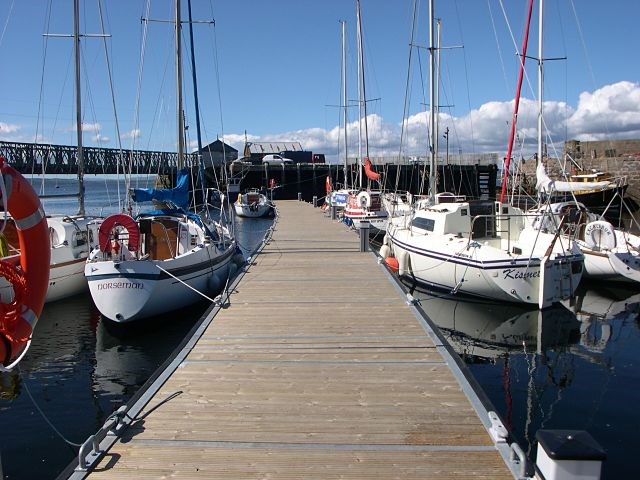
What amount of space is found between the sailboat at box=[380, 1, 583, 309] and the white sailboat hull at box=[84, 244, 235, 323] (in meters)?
6.34

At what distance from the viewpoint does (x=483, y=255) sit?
1288cm

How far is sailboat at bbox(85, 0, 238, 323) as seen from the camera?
11016 millimetres

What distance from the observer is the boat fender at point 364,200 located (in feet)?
86.0

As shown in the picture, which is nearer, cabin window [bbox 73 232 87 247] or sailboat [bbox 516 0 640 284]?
sailboat [bbox 516 0 640 284]

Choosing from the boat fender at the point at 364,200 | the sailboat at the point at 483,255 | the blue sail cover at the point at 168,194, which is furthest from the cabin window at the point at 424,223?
the boat fender at the point at 364,200

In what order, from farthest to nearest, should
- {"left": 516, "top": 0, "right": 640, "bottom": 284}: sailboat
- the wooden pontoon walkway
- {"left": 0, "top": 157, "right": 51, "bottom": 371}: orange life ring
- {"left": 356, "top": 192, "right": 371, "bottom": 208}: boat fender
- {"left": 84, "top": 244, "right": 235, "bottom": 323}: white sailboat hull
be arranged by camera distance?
1. {"left": 356, "top": 192, "right": 371, "bottom": 208}: boat fender
2. {"left": 516, "top": 0, "right": 640, "bottom": 284}: sailboat
3. {"left": 84, "top": 244, "right": 235, "bottom": 323}: white sailboat hull
4. the wooden pontoon walkway
5. {"left": 0, "top": 157, "right": 51, "bottom": 371}: orange life ring

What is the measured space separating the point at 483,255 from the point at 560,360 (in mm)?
Answer: 3482

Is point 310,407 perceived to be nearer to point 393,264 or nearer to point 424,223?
point 424,223

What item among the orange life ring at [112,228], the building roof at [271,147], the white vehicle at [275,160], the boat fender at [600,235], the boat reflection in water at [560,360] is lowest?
the boat reflection in water at [560,360]

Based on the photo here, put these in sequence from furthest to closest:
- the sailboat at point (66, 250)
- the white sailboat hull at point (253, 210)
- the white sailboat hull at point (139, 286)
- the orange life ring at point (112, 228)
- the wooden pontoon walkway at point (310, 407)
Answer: the white sailboat hull at point (253, 210) → the sailboat at point (66, 250) → the orange life ring at point (112, 228) → the white sailboat hull at point (139, 286) → the wooden pontoon walkway at point (310, 407)

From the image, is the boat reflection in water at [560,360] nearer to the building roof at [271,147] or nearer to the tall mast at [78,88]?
the tall mast at [78,88]

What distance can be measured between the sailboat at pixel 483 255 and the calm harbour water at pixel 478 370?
24.4 inches

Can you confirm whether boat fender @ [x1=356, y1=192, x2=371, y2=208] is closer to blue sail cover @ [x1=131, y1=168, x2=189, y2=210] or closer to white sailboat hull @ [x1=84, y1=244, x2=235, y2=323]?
blue sail cover @ [x1=131, y1=168, x2=189, y2=210]

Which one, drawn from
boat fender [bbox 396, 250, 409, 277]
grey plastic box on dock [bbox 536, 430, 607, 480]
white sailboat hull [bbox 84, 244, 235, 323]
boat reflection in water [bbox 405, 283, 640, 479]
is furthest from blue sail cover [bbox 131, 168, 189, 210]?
grey plastic box on dock [bbox 536, 430, 607, 480]
